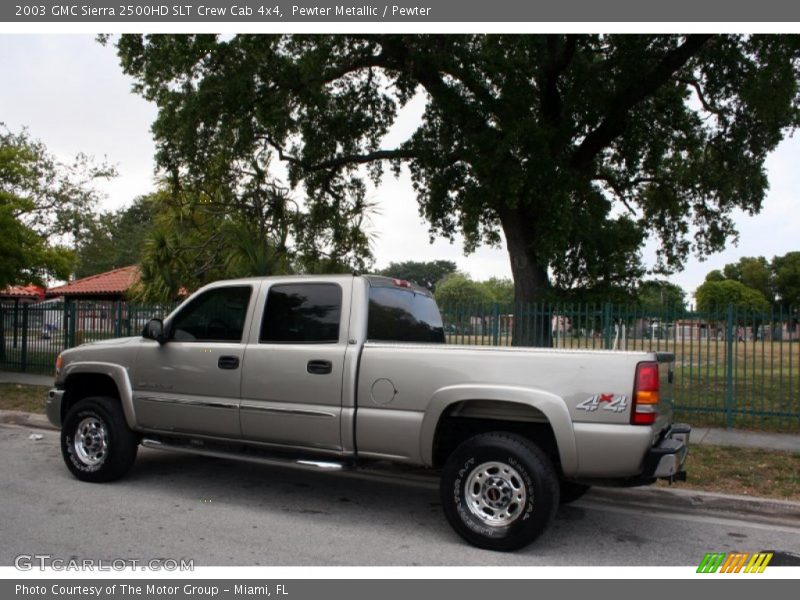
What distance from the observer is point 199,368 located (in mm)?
6305

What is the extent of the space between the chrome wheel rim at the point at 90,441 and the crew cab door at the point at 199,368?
0.56 m

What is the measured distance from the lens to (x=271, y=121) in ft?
50.1

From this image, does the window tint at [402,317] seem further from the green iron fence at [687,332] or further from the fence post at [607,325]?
the fence post at [607,325]

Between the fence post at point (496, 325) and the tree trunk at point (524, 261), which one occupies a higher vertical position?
the tree trunk at point (524, 261)

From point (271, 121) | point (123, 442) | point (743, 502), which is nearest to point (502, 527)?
point (743, 502)

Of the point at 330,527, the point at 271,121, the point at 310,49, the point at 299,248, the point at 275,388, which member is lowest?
the point at 330,527

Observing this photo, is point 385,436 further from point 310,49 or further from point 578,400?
point 310,49

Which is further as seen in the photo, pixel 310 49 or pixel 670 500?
pixel 310 49

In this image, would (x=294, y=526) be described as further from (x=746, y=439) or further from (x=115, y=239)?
(x=115, y=239)

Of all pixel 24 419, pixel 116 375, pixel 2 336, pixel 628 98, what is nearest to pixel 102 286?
pixel 2 336

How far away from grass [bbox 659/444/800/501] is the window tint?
2.90 metres

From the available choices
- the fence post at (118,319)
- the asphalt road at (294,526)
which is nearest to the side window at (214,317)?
the asphalt road at (294,526)

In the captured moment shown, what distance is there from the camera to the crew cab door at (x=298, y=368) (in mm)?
5633

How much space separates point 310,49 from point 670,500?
12089 millimetres
